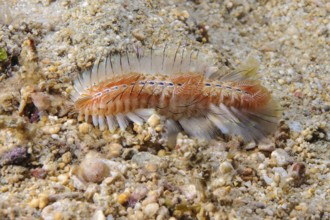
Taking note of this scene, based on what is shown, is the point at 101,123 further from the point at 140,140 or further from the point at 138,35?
the point at 138,35

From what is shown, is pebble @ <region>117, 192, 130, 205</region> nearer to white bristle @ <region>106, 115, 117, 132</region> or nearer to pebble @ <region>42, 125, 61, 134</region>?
white bristle @ <region>106, 115, 117, 132</region>

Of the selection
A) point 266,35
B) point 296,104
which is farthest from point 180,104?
point 266,35

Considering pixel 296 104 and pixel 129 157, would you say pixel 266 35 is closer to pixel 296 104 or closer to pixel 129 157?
pixel 296 104

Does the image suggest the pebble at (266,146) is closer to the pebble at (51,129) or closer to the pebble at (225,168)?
the pebble at (225,168)

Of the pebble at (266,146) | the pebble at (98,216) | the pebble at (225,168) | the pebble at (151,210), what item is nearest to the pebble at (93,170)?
the pebble at (98,216)

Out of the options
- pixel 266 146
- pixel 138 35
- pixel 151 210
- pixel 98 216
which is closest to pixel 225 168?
pixel 266 146


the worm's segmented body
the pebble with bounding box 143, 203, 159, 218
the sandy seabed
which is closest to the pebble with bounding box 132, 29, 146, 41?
the sandy seabed
